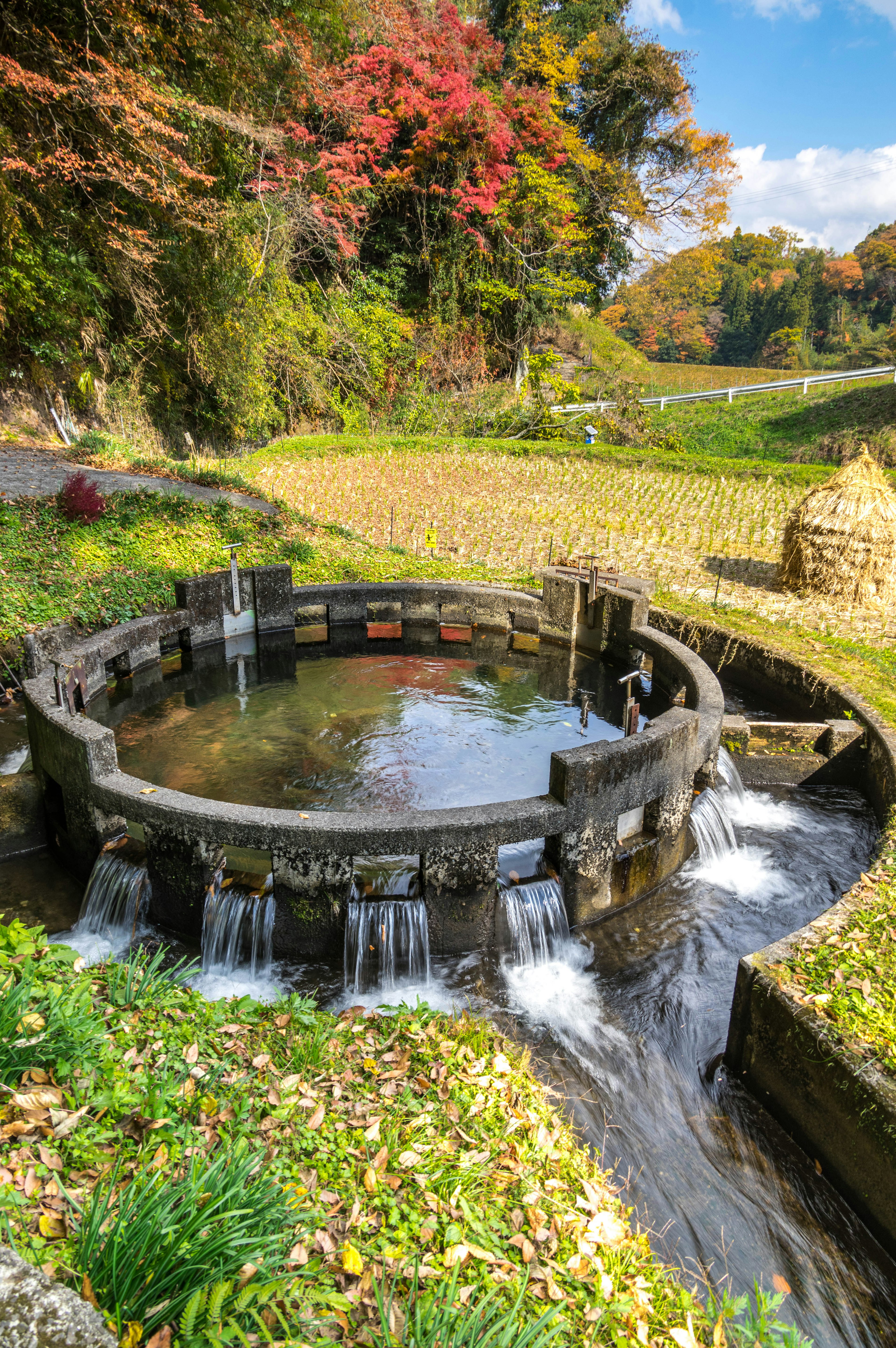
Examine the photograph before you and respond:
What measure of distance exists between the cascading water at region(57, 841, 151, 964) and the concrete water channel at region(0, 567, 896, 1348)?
5 cm

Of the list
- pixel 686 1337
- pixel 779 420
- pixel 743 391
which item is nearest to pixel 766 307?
pixel 743 391

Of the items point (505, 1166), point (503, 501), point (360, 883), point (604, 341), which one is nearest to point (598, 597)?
point (360, 883)

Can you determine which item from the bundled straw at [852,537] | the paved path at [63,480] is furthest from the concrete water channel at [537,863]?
the paved path at [63,480]

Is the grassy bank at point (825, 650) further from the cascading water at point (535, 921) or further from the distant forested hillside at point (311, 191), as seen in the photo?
the distant forested hillside at point (311, 191)

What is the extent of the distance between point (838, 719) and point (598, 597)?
11.4 feet

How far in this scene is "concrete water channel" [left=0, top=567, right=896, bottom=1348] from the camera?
3986mm

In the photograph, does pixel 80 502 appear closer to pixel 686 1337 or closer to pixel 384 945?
pixel 384 945

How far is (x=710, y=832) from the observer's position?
686cm

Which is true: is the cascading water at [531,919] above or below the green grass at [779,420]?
below

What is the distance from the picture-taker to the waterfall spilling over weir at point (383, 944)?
5145mm

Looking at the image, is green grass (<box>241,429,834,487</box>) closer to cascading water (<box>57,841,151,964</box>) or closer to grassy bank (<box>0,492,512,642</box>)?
grassy bank (<box>0,492,512,642</box>)

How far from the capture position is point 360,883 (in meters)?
5.55

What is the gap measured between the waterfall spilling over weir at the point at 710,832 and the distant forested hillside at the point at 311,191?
40.8 feet

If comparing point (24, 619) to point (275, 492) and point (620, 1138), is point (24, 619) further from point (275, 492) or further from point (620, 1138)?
point (275, 492)
